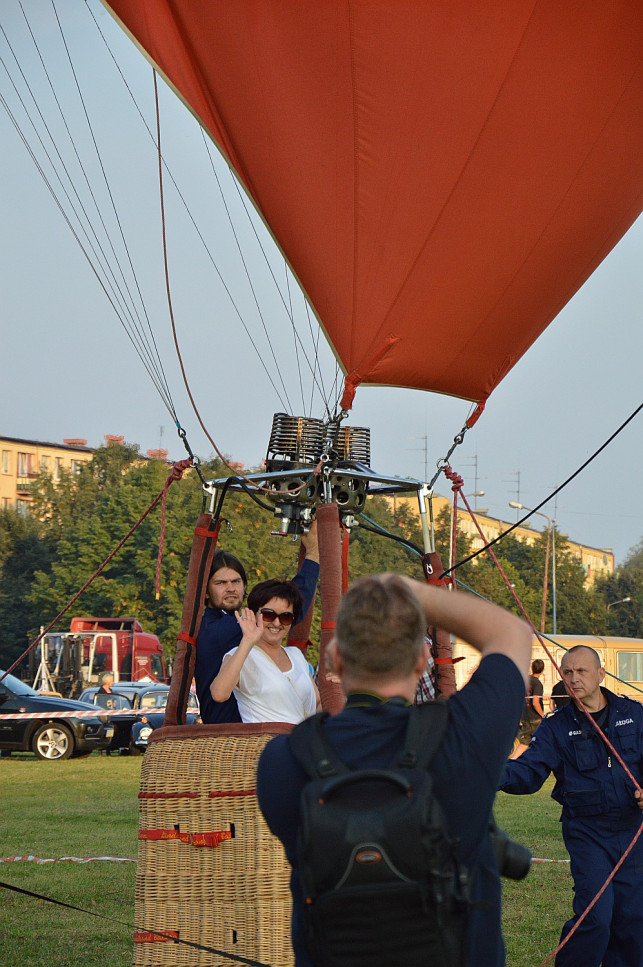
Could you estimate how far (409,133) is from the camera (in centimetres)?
536

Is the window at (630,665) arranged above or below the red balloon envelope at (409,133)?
below

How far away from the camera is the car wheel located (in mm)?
16141

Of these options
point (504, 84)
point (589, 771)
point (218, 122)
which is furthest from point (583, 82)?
point (589, 771)

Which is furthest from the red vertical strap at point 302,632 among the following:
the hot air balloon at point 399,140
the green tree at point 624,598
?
the green tree at point 624,598

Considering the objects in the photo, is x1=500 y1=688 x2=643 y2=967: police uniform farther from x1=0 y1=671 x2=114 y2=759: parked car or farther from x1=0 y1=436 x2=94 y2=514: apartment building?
x1=0 y1=436 x2=94 y2=514: apartment building

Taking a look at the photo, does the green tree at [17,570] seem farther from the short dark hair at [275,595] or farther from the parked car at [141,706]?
the short dark hair at [275,595]

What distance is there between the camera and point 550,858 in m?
7.97

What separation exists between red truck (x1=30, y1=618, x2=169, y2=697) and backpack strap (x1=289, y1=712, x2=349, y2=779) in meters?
23.4

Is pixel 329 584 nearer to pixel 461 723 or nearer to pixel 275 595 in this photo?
pixel 275 595

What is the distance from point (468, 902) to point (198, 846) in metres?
2.22

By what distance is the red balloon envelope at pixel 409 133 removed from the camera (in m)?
5.17

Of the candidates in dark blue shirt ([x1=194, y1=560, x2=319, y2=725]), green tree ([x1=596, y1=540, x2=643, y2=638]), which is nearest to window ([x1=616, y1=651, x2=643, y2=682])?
dark blue shirt ([x1=194, y1=560, x2=319, y2=725])

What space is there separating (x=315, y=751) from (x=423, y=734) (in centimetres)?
17

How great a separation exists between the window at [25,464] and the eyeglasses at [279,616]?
66835mm
